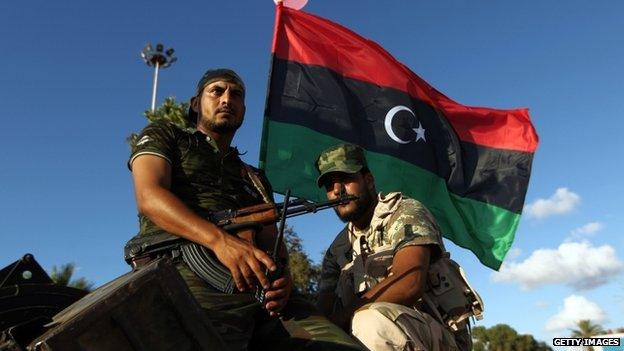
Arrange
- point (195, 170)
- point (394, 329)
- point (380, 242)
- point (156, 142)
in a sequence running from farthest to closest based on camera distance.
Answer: point (380, 242) < point (394, 329) < point (195, 170) < point (156, 142)

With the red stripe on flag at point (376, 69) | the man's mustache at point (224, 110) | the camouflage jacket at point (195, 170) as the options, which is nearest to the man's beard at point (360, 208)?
the camouflage jacket at point (195, 170)

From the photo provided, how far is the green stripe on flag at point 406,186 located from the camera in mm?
6891

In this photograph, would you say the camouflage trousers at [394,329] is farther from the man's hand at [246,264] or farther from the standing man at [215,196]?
the man's hand at [246,264]

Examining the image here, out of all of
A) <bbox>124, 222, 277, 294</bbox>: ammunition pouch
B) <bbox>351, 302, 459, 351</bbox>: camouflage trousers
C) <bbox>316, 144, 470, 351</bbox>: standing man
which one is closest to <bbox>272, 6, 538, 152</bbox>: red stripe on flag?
<bbox>316, 144, 470, 351</bbox>: standing man

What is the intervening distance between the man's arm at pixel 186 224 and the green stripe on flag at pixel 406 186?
3.99 meters

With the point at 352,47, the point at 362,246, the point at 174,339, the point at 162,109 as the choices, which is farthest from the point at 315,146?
the point at 162,109

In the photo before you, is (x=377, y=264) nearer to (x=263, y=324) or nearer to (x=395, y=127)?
(x=263, y=324)

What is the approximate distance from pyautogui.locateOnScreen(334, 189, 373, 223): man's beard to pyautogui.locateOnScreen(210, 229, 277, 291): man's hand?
1.90 meters

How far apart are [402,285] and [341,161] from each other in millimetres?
1129

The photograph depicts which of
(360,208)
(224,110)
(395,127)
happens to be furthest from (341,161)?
(395,127)

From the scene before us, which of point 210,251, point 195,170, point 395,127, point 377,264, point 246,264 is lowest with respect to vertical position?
point 246,264

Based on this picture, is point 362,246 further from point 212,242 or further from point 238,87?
point 212,242

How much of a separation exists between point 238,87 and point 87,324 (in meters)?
2.01

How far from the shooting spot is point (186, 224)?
2.45 m
